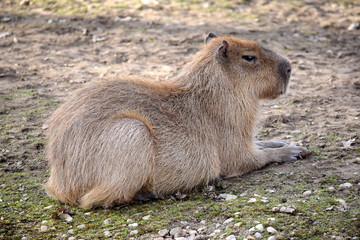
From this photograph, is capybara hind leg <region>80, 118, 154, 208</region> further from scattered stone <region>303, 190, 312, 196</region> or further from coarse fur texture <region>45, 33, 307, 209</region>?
scattered stone <region>303, 190, 312, 196</region>

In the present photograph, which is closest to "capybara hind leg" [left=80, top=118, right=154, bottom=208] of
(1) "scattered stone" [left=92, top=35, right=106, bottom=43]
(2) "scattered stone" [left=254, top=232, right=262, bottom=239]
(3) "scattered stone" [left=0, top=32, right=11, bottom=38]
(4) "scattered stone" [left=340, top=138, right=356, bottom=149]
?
(2) "scattered stone" [left=254, top=232, right=262, bottom=239]

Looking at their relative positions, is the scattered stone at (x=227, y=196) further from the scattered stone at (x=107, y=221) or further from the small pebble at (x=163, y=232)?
the scattered stone at (x=107, y=221)

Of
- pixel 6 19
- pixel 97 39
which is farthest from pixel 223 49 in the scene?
pixel 6 19

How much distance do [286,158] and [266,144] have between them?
1.06 feet

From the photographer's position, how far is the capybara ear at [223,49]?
15.0 feet

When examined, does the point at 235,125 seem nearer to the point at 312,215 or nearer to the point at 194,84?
the point at 194,84

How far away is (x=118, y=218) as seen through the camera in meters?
3.90

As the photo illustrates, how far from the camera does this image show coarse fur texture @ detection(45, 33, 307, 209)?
394cm

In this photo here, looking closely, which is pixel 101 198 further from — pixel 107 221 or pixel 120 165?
pixel 120 165

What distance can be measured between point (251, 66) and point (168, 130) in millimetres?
958

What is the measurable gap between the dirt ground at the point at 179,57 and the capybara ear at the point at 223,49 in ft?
3.18

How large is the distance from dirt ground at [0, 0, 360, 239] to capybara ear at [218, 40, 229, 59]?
0.97 m

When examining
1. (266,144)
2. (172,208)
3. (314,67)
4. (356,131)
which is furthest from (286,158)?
(314,67)

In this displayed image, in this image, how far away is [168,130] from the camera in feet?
13.9
